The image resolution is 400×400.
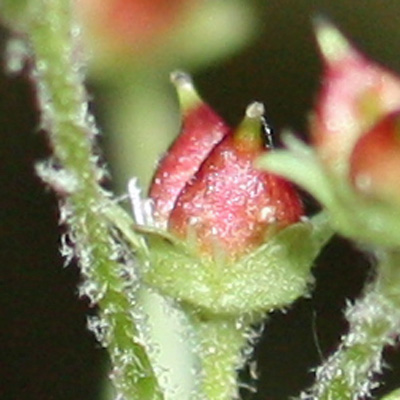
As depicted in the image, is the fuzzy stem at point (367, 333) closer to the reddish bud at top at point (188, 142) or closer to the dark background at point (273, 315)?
the reddish bud at top at point (188, 142)

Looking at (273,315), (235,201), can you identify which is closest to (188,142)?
(235,201)

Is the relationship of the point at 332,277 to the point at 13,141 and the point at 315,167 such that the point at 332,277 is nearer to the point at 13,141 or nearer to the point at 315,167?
the point at 13,141

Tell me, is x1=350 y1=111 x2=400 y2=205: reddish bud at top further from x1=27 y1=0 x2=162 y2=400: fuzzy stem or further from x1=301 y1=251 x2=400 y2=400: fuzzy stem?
x1=27 y1=0 x2=162 y2=400: fuzzy stem

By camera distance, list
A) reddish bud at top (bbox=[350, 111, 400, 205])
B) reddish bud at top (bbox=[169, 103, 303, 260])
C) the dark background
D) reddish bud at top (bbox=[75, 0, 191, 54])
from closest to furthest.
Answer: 1. reddish bud at top (bbox=[350, 111, 400, 205])
2. reddish bud at top (bbox=[169, 103, 303, 260])
3. reddish bud at top (bbox=[75, 0, 191, 54])
4. the dark background

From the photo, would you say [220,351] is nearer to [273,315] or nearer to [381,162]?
[381,162]

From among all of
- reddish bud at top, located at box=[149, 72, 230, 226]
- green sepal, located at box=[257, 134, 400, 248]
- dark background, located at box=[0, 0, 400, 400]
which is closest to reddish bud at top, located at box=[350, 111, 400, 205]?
green sepal, located at box=[257, 134, 400, 248]

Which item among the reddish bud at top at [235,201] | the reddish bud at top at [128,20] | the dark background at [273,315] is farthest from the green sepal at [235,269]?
the dark background at [273,315]

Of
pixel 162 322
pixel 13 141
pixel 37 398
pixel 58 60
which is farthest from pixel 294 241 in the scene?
pixel 13 141
